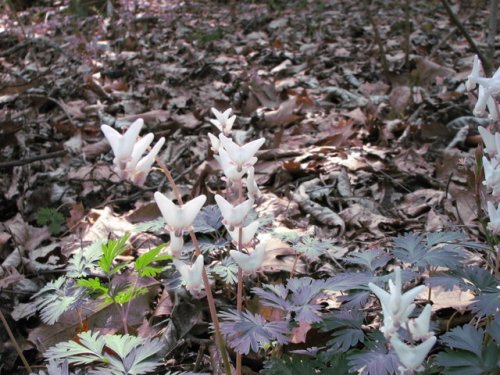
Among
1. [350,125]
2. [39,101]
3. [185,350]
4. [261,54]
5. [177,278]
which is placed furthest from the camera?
[261,54]

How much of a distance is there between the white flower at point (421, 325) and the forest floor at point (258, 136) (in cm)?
71

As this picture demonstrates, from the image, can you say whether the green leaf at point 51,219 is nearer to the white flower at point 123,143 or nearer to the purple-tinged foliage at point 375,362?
the white flower at point 123,143

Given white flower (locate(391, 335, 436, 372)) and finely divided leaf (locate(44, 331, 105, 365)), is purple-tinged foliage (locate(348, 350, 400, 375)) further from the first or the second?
finely divided leaf (locate(44, 331, 105, 365))

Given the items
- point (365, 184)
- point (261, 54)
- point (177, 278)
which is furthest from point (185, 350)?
point (261, 54)

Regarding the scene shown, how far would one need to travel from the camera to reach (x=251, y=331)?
4.78 feet

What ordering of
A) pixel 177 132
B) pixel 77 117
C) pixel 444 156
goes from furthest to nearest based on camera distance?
pixel 77 117 < pixel 177 132 < pixel 444 156

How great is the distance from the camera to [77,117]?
16.6ft

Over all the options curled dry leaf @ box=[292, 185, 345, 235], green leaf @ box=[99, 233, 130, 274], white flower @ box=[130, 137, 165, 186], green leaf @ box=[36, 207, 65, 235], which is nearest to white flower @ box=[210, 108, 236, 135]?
white flower @ box=[130, 137, 165, 186]

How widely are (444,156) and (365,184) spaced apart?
579mm

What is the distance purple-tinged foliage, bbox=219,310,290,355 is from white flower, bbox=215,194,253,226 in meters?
0.30

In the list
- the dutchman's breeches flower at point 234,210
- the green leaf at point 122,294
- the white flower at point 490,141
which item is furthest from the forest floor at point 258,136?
the dutchman's breeches flower at point 234,210

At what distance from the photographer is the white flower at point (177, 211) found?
4.50 ft

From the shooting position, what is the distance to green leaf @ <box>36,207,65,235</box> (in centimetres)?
325

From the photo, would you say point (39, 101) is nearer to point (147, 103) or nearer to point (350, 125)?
point (147, 103)
